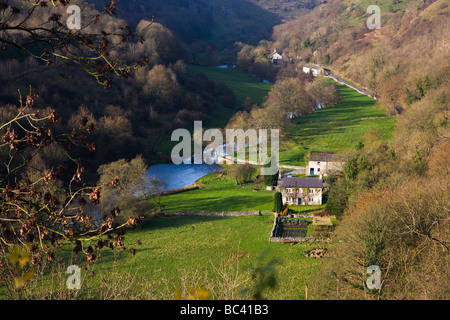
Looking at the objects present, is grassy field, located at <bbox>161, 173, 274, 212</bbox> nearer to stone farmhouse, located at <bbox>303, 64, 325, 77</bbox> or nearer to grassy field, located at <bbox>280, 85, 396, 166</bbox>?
grassy field, located at <bbox>280, 85, 396, 166</bbox>

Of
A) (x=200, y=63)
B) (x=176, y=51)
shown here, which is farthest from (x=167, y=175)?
(x=200, y=63)

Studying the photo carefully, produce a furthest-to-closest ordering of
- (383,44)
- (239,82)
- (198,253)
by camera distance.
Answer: (239,82) → (383,44) → (198,253)

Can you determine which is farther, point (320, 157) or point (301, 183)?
point (320, 157)

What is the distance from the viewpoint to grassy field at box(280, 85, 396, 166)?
57188mm

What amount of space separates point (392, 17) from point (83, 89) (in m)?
93.8

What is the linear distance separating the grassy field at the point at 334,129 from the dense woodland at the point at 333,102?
2957 mm

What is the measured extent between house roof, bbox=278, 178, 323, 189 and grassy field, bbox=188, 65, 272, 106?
162ft

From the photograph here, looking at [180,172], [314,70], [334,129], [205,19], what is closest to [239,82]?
[314,70]

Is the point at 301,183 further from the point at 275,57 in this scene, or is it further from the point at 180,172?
the point at 275,57

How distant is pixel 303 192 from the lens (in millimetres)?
39094

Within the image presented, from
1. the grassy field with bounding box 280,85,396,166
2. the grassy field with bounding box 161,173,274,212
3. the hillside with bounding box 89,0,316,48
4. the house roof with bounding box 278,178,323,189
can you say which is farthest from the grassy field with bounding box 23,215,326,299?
the hillside with bounding box 89,0,316,48

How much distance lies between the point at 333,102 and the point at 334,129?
19.4 metres

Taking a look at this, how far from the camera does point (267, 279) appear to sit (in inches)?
174

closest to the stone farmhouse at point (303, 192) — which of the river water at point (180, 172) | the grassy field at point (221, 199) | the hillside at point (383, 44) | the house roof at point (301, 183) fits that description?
the house roof at point (301, 183)
